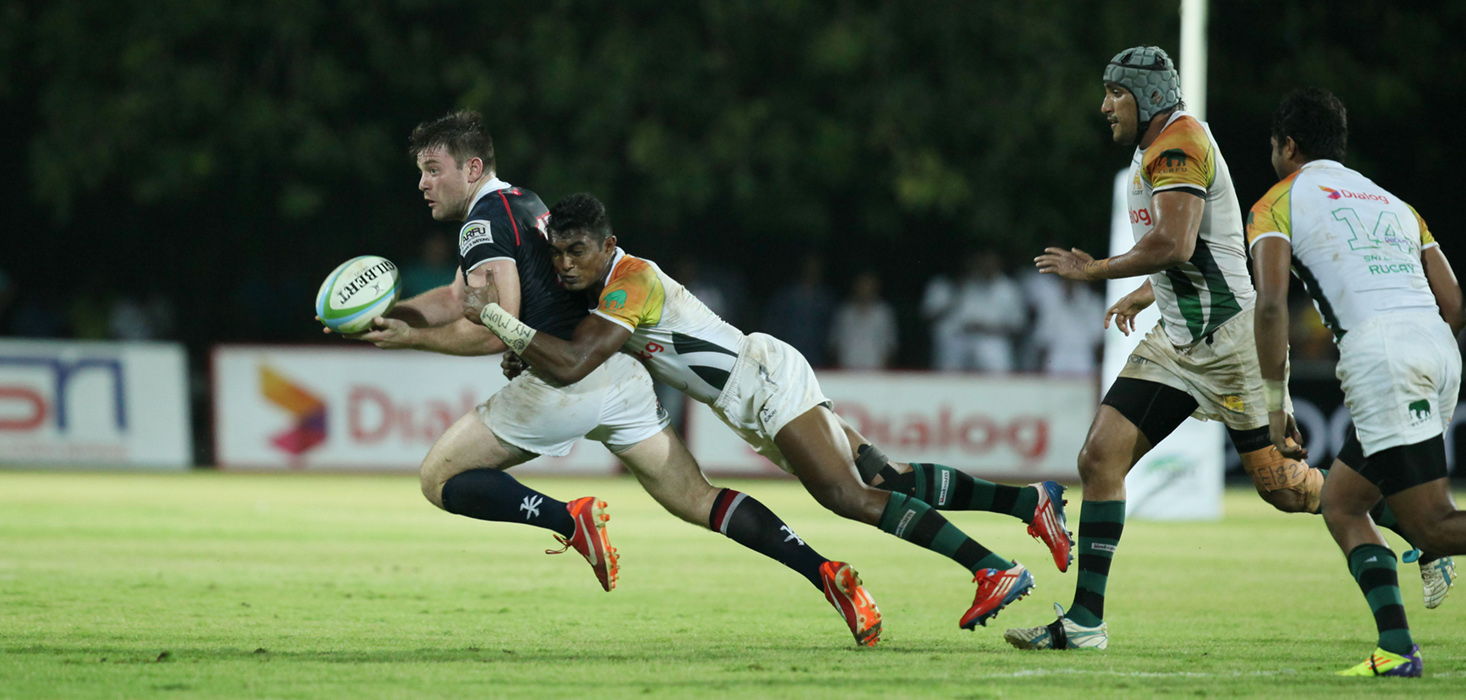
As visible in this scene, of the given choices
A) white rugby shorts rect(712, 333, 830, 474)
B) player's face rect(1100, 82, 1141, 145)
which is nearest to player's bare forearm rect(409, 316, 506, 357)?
white rugby shorts rect(712, 333, 830, 474)

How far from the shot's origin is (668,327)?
6852 millimetres

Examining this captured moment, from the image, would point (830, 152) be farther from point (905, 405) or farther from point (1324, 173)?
point (1324, 173)

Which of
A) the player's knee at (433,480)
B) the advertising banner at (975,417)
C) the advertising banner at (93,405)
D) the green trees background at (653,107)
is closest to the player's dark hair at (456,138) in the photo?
the player's knee at (433,480)

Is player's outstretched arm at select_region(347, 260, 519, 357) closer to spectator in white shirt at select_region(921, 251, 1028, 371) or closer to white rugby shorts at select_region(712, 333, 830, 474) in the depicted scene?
white rugby shorts at select_region(712, 333, 830, 474)

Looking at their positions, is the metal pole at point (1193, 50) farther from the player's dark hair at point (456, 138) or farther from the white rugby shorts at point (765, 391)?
the player's dark hair at point (456, 138)

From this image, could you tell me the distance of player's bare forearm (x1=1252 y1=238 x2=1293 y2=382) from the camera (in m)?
5.79

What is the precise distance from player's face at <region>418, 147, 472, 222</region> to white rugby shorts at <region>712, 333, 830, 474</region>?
148 cm

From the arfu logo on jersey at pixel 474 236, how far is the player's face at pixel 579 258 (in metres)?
0.30

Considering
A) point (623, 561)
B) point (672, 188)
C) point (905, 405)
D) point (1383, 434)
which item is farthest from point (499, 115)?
point (1383, 434)

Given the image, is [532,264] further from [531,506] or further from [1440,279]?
[1440,279]

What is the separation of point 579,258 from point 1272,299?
2.76 m

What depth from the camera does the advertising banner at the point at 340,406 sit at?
1683 cm

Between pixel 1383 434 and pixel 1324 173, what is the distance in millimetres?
985

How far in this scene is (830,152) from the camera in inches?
797
